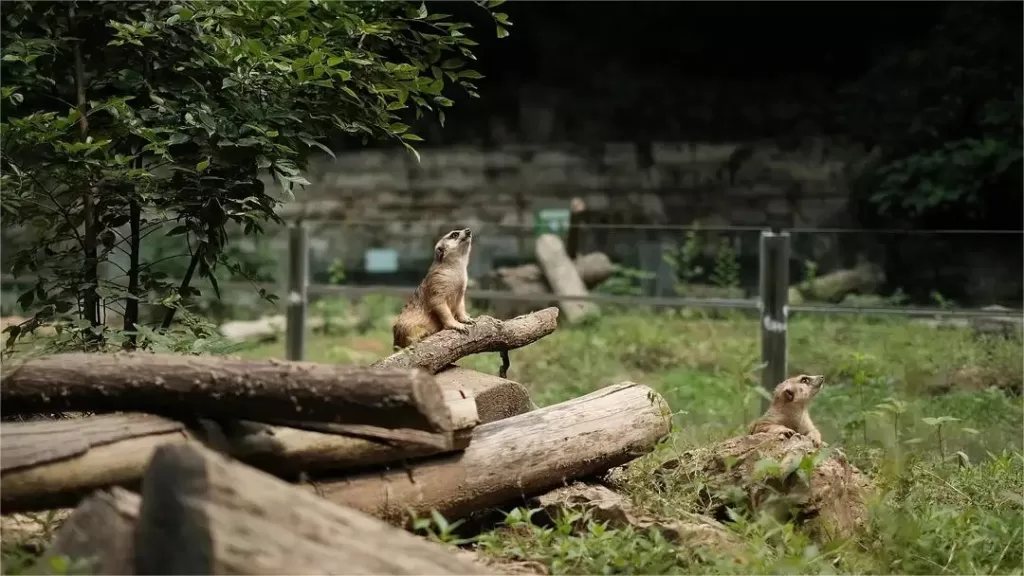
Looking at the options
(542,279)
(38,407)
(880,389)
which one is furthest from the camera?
(542,279)

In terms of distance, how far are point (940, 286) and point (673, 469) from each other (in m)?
3.67

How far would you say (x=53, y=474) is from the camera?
249 cm

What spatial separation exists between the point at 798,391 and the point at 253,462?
7.90ft

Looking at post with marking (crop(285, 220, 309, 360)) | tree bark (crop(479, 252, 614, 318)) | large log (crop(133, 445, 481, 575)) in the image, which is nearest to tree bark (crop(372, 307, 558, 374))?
large log (crop(133, 445, 481, 575))

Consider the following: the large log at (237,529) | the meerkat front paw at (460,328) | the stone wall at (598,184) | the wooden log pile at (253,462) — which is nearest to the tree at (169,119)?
the meerkat front paw at (460,328)

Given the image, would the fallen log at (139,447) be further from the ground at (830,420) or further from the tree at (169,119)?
the tree at (169,119)

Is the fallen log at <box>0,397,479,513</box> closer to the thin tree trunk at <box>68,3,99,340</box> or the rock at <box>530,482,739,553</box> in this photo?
the rock at <box>530,482,739,553</box>

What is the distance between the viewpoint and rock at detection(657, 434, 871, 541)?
3.23 meters

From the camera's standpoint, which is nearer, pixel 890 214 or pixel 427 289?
pixel 427 289

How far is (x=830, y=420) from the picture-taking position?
5465 millimetres

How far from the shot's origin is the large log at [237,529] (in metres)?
2.16

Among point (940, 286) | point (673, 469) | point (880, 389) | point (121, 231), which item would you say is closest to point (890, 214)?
point (940, 286)

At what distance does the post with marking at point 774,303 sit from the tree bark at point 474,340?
103 inches

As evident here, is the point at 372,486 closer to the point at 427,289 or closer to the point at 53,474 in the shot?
the point at 53,474
